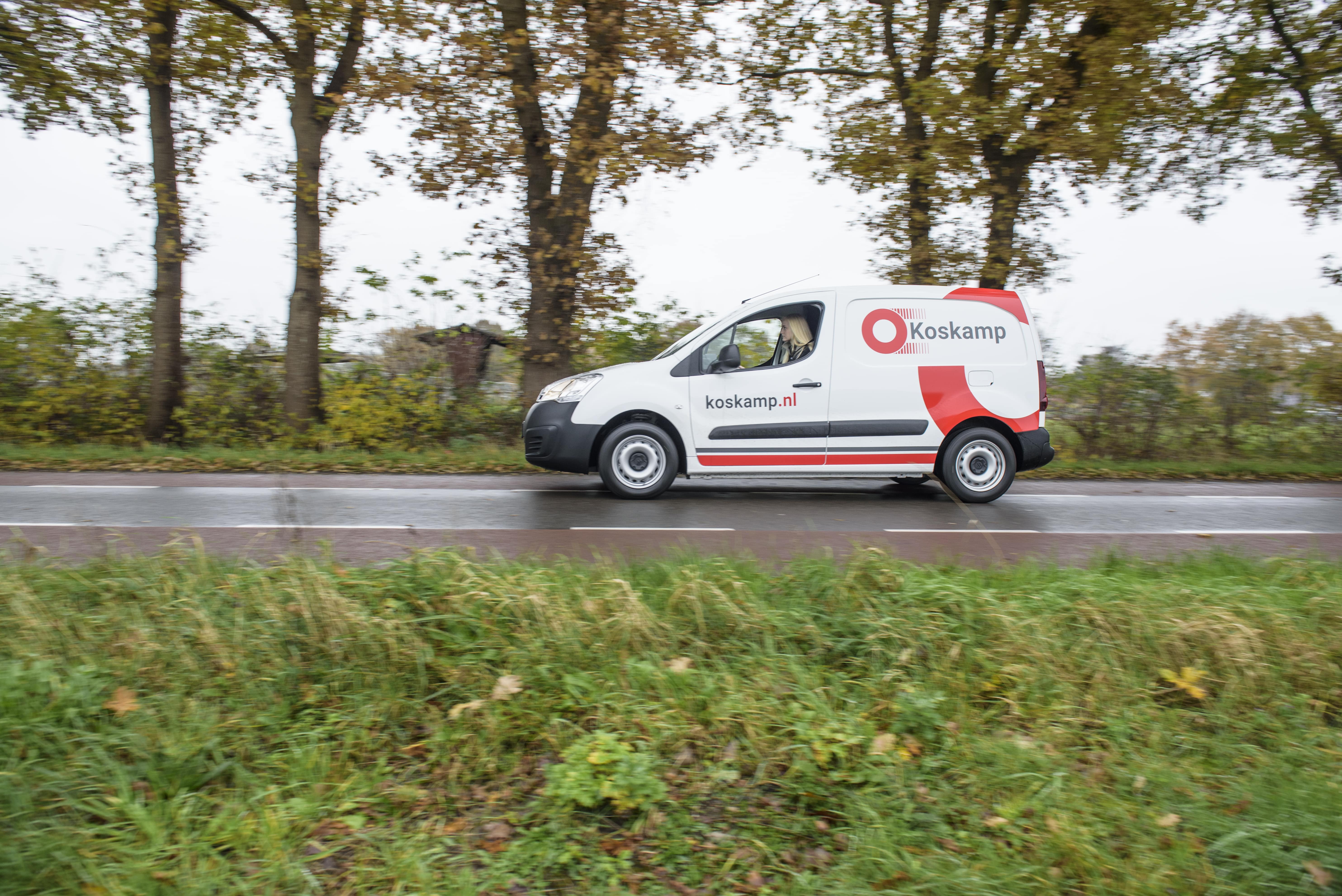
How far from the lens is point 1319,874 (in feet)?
8.92

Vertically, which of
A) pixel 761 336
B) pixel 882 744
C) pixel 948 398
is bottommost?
pixel 882 744

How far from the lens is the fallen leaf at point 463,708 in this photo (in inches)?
140

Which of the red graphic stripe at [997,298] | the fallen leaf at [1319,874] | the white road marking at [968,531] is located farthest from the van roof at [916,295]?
the fallen leaf at [1319,874]

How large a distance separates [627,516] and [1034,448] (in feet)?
14.3

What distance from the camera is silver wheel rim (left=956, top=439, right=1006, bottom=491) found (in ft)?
30.4

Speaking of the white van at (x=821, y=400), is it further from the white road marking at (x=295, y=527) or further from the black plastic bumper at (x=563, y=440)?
the white road marking at (x=295, y=527)

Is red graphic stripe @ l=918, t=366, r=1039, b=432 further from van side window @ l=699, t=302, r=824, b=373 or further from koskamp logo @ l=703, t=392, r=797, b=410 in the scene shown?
koskamp logo @ l=703, t=392, r=797, b=410

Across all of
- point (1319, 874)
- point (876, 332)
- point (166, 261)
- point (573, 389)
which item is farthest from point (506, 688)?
point (166, 261)

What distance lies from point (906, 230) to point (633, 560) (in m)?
10.7

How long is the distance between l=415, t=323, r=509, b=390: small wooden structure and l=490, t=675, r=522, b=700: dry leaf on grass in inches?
409

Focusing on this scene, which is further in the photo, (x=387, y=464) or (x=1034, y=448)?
(x=387, y=464)

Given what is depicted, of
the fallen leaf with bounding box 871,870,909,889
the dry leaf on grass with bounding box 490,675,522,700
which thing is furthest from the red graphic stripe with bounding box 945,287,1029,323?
the fallen leaf with bounding box 871,870,909,889

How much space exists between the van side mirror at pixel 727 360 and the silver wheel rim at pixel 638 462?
0.93 meters

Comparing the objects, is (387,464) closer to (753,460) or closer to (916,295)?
(753,460)
